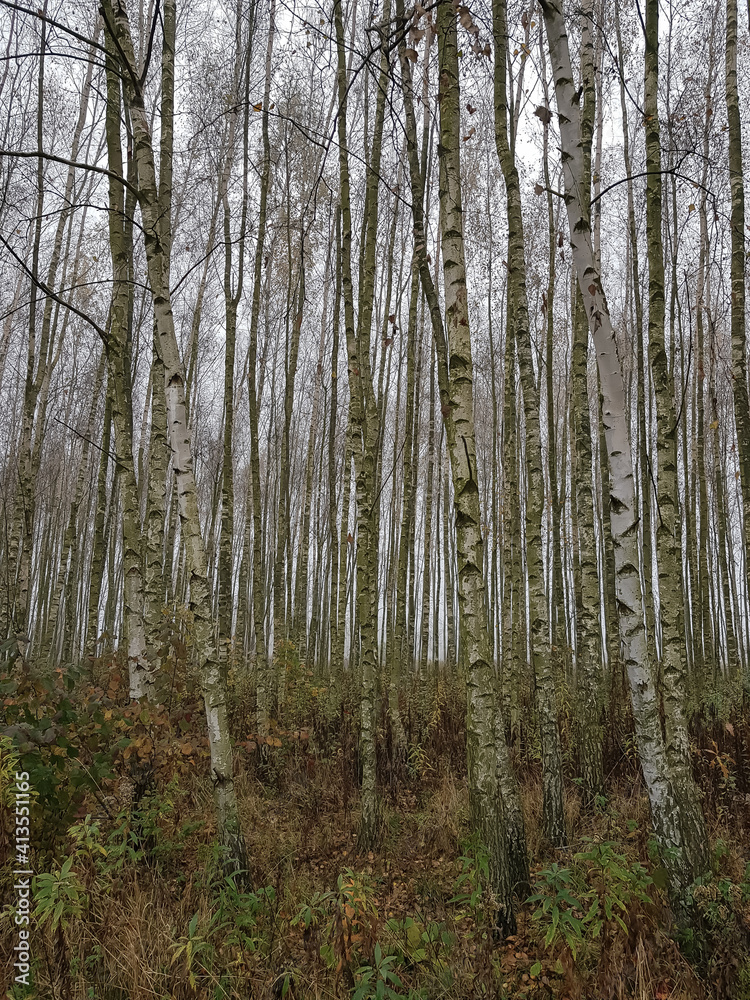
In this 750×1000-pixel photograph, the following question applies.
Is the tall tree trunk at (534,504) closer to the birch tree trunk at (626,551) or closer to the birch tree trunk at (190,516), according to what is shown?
the birch tree trunk at (626,551)

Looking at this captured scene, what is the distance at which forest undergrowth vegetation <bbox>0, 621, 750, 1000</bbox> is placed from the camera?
2.54 metres

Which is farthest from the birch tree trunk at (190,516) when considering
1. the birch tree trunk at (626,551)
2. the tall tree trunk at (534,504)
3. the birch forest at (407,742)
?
the birch tree trunk at (626,551)

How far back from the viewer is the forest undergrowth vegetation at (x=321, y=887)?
254 centimetres

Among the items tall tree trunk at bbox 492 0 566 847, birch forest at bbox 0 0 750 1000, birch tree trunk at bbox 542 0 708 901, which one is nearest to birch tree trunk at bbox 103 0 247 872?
birch forest at bbox 0 0 750 1000

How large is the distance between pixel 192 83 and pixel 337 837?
9.89 m

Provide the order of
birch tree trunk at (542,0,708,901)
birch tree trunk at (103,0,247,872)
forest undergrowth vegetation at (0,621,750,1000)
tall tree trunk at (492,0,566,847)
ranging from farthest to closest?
tall tree trunk at (492,0,566,847), birch tree trunk at (103,0,247,872), birch tree trunk at (542,0,708,901), forest undergrowth vegetation at (0,621,750,1000)

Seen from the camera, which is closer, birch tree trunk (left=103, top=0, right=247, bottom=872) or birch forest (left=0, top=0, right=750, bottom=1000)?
birch forest (left=0, top=0, right=750, bottom=1000)

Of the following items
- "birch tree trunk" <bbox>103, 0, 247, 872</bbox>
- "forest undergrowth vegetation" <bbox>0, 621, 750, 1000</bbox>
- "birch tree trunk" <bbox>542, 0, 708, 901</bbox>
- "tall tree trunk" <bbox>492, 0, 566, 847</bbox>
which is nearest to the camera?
"forest undergrowth vegetation" <bbox>0, 621, 750, 1000</bbox>

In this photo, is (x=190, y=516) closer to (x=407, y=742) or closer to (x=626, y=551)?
(x=626, y=551)

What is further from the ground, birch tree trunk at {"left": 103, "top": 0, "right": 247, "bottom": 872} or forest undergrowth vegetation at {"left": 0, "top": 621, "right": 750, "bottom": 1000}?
birch tree trunk at {"left": 103, "top": 0, "right": 247, "bottom": 872}

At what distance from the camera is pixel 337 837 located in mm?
4262

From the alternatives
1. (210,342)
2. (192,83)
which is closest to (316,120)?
(192,83)

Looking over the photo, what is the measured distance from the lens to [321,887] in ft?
11.6

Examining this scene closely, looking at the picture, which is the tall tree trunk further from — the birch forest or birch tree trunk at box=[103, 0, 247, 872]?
birch tree trunk at box=[103, 0, 247, 872]
